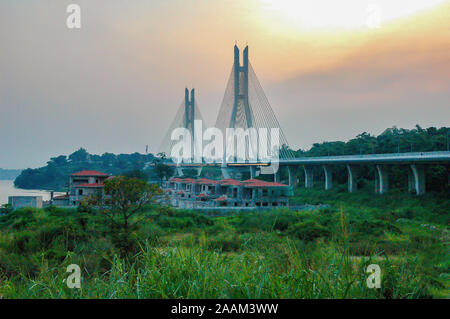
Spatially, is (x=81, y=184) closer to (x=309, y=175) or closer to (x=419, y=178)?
(x=419, y=178)

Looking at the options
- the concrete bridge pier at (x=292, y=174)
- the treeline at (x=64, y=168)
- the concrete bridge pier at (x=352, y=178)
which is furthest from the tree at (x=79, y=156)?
the concrete bridge pier at (x=352, y=178)

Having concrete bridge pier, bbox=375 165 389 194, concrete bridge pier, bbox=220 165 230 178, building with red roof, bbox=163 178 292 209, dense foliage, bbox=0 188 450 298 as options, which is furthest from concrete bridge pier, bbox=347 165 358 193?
dense foliage, bbox=0 188 450 298

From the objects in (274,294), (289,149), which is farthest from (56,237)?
(289,149)

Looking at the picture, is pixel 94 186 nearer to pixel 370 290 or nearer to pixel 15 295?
pixel 15 295

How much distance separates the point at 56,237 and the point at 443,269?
32.6 feet

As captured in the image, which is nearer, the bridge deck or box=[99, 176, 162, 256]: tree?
box=[99, 176, 162, 256]: tree

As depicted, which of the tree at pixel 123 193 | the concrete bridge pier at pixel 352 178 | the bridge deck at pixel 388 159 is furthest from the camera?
the concrete bridge pier at pixel 352 178

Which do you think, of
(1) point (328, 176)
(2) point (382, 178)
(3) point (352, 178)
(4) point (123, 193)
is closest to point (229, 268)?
(4) point (123, 193)

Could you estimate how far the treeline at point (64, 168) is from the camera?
3425 centimetres

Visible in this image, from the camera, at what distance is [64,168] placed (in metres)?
35.5

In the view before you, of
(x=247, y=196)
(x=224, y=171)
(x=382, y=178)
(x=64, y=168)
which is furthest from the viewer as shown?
(x=64, y=168)

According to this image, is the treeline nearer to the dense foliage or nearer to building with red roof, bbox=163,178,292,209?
building with red roof, bbox=163,178,292,209

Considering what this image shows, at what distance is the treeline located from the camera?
34.2 m

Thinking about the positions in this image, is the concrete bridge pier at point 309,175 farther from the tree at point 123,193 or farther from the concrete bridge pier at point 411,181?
the tree at point 123,193
